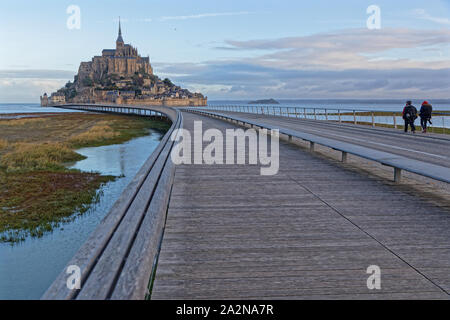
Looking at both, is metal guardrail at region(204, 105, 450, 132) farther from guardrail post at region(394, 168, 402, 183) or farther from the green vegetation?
the green vegetation

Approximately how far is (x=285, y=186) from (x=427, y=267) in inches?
153

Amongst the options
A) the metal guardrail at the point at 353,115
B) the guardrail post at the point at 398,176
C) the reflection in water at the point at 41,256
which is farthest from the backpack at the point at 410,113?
the reflection in water at the point at 41,256

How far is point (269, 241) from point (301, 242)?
1.09ft

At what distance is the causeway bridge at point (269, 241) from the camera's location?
3.18m

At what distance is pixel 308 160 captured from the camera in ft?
35.8

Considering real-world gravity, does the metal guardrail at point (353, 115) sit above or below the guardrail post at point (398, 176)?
above

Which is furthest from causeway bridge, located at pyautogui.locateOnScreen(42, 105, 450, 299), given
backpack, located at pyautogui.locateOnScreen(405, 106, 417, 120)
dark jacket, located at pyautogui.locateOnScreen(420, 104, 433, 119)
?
dark jacket, located at pyautogui.locateOnScreen(420, 104, 433, 119)

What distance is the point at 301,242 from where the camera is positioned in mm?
4398

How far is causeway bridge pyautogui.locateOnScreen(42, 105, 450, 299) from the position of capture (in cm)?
318

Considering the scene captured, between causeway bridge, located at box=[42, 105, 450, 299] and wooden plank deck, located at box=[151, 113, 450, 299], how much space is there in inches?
0.4

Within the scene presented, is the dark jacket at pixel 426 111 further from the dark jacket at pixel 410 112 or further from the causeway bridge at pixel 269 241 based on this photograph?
the causeway bridge at pixel 269 241

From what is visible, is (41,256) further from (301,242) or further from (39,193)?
(301,242)

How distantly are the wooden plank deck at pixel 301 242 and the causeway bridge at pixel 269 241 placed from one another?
0.04 ft

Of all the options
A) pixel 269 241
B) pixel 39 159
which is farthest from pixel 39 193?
pixel 269 241
